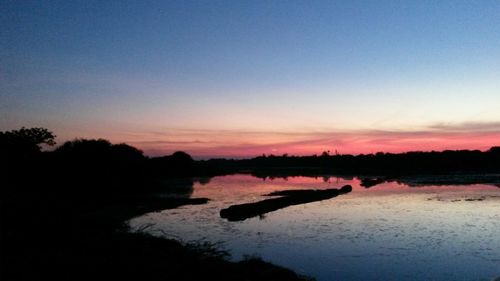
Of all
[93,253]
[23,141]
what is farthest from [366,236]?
[23,141]

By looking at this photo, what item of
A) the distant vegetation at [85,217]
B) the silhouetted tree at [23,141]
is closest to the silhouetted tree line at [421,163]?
the distant vegetation at [85,217]

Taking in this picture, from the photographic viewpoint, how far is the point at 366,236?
23.5m

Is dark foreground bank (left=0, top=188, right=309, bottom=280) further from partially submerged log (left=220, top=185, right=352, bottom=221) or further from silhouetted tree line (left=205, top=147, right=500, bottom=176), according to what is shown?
silhouetted tree line (left=205, top=147, right=500, bottom=176)

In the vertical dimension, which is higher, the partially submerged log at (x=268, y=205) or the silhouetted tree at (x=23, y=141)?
the silhouetted tree at (x=23, y=141)

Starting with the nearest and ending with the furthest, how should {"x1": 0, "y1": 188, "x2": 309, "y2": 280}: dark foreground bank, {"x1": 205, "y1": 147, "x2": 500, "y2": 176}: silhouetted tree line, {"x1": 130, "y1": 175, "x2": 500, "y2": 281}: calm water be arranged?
1. {"x1": 0, "y1": 188, "x2": 309, "y2": 280}: dark foreground bank
2. {"x1": 130, "y1": 175, "x2": 500, "y2": 281}: calm water
3. {"x1": 205, "y1": 147, "x2": 500, "y2": 176}: silhouetted tree line

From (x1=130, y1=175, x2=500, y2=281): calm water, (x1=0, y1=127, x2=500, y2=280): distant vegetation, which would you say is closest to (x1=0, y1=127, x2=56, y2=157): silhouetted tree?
(x1=0, y1=127, x2=500, y2=280): distant vegetation

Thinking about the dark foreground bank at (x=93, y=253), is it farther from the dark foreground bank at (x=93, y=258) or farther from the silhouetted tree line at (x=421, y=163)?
the silhouetted tree line at (x=421, y=163)

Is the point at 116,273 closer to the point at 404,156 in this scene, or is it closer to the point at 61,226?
the point at 61,226

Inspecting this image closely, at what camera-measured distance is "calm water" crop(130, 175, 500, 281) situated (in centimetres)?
1689

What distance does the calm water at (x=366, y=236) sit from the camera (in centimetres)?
1689

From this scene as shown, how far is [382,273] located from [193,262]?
7623 millimetres

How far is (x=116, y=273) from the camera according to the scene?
11.9 m

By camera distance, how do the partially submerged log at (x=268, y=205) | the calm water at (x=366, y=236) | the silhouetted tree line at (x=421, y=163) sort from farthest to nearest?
1. the silhouetted tree line at (x=421, y=163)
2. the partially submerged log at (x=268, y=205)
3. the calm water at (x=366, y=236)

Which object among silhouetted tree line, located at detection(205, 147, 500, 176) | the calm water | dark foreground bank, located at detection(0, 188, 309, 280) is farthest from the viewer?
silhouetted tree line, located at detection(205, 147, 500, 176)
